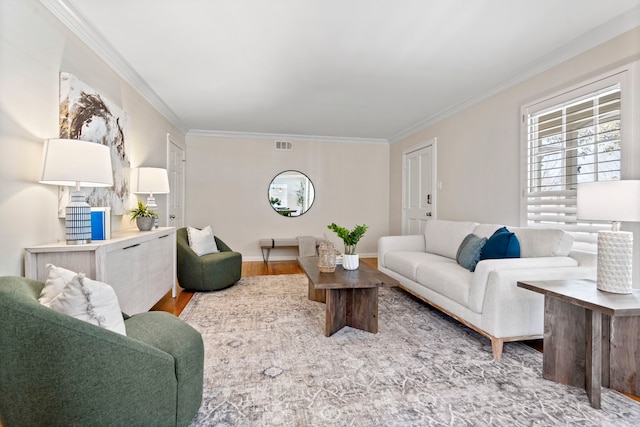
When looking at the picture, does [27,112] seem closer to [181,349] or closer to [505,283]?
[181,349]

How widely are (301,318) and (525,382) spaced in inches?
69.6

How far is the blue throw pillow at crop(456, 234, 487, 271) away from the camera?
290cm

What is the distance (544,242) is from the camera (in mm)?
2582

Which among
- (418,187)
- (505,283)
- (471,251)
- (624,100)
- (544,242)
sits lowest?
(505,283)

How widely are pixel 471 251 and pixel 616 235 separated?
1.18 meters

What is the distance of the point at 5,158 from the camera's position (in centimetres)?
175

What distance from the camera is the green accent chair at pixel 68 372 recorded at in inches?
41.9

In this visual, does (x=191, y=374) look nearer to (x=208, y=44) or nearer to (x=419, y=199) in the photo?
(x=208, y=44)

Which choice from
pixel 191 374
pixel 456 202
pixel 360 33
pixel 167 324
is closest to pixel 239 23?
pixel 360 33

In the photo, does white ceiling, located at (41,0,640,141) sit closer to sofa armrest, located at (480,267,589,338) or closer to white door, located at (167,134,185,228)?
white door, located at (167,134,185,228)

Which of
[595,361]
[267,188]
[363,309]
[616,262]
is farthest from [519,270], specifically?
[267,188]

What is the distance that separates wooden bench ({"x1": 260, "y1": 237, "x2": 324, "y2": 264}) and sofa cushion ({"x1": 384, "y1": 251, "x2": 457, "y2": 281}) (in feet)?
6.24

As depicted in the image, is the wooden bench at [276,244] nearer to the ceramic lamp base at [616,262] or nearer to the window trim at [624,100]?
the window trim at [624,100]

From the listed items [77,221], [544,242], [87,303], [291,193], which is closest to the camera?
[87,303]
